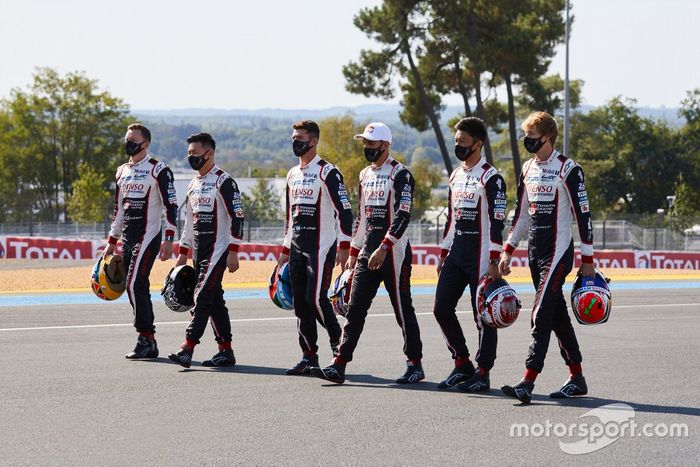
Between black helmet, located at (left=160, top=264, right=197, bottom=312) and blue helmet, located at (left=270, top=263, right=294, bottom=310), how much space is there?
92 centimetres

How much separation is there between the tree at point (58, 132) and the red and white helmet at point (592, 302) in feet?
233

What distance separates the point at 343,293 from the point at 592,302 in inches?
89.4

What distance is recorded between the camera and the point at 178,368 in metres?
9.86

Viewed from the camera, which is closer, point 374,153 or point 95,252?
point 374,153

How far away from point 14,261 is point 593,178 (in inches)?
2069

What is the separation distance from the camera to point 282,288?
9844 millimetres

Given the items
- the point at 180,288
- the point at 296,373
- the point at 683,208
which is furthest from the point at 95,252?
the point at 683,208

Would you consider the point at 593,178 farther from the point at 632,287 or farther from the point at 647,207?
the point at 632,287

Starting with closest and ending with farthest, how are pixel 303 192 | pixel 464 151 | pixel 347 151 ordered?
1. pixel 464 151
2. pixel 303 192
3. pixel 347 151

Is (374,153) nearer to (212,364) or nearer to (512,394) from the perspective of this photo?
(512,394)

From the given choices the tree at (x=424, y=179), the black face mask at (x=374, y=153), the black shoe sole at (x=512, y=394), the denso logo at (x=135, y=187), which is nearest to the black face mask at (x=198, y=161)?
the denso logo at (x=135, y=187)

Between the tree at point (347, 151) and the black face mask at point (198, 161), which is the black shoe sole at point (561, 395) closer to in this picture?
the black face mask at point (198, 161)

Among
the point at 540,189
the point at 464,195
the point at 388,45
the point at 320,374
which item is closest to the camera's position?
the point at 540,189

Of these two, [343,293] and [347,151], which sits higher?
[347,151]
